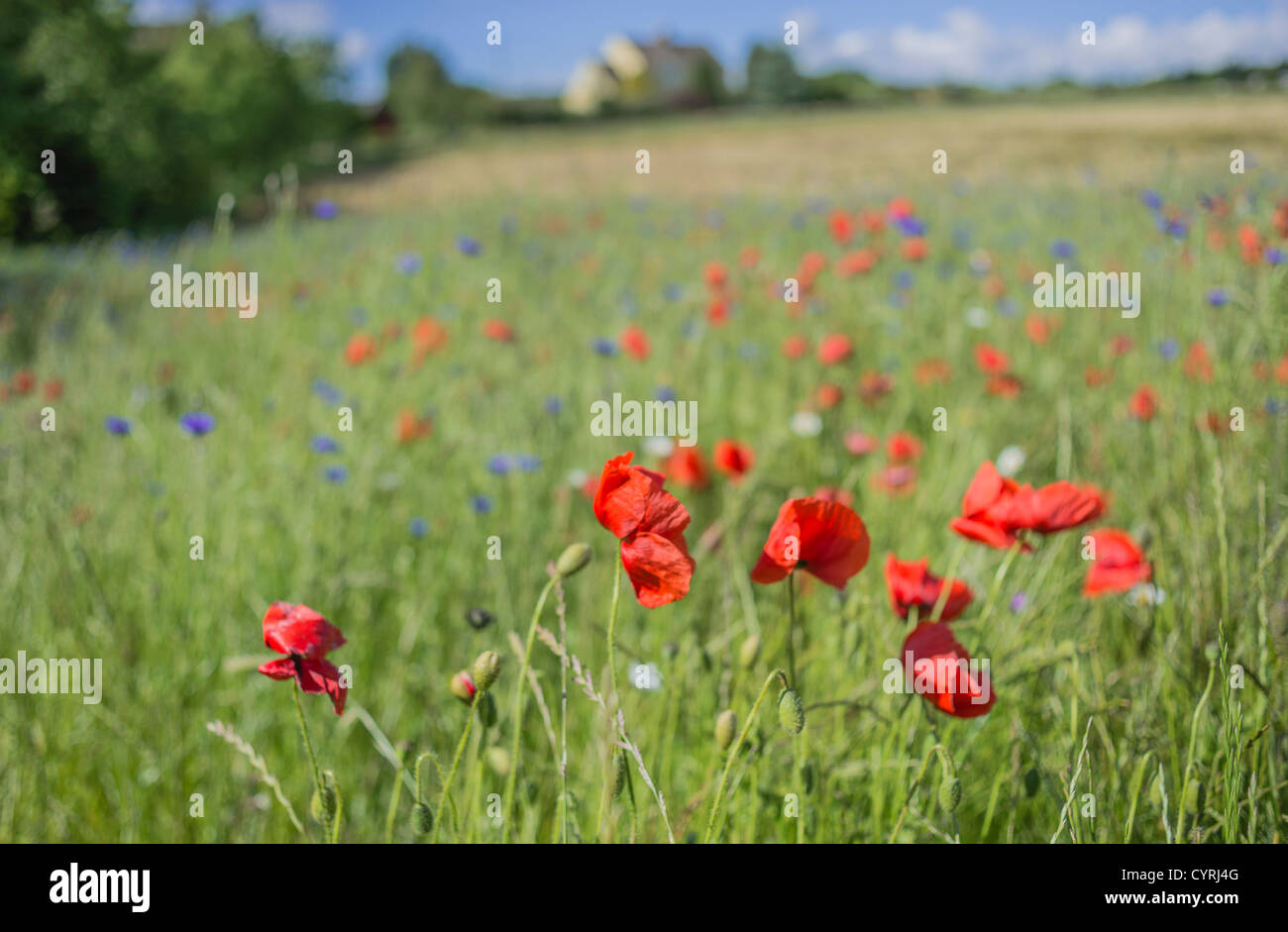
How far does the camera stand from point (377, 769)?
129 centimetres

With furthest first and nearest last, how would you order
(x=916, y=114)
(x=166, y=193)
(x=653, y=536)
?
(x=916, y=114) < (x=166, y=193) < (x=653, y=536)

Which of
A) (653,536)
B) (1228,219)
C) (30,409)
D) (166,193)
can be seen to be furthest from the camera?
(166,193)

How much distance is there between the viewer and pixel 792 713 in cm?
62

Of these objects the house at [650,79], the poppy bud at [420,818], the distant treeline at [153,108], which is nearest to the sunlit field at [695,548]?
the poppy bud at [420,818]

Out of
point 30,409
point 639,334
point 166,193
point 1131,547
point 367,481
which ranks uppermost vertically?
point 166,193

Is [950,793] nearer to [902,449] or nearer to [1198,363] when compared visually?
[902,449]

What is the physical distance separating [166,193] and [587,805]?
16.5 ft

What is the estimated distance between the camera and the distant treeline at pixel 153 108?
2896mm

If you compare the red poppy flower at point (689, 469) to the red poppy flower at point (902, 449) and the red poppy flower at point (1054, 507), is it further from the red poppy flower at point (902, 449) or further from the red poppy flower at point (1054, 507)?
the red poppy flower at point (1054, 507)

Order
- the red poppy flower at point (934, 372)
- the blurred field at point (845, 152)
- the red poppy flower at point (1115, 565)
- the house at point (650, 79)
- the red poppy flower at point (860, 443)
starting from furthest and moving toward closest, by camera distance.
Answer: the house at point (650, 79)
the blurred field at point (845, 152)
the red poppy flower at point (934, 372)
the red poppy flower at point (860, 443)
the red poppy flower at point (1115, 565)

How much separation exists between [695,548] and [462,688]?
35.9 inches

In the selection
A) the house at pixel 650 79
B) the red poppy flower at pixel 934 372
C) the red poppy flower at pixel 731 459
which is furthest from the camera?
the house at pixel 650 79
